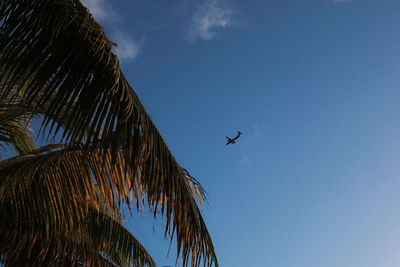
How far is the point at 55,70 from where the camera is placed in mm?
2410

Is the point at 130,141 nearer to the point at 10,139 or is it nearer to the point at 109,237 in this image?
the point at 10,139

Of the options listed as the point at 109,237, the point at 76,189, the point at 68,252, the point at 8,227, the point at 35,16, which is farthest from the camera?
the point at 109,237

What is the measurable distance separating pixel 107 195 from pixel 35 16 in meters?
1.57

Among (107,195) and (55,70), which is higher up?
(55,70)

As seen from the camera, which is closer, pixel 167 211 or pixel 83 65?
pixel 83 65

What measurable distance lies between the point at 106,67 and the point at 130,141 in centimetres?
51

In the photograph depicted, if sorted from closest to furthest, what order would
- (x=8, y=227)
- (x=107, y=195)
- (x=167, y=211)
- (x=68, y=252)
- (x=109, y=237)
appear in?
1. (x=167, y=211)
2. (x=107, y=195)
3. (x=8, y=227)
4. (x=68, y=252)
5. (x=109, y=237)

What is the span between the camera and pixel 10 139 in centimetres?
507

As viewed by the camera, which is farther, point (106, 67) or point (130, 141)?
point (130, 141)

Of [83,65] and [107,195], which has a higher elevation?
[83,65]

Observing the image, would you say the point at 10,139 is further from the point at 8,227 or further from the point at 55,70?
the point at 55,70

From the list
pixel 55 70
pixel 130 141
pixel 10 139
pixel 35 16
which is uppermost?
pixel 10 139

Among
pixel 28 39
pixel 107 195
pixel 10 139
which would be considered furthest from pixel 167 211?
pixel 10 139

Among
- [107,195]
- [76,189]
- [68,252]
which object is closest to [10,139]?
[68,252]
